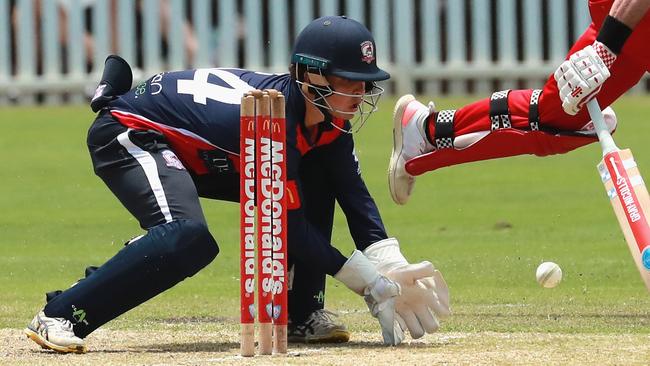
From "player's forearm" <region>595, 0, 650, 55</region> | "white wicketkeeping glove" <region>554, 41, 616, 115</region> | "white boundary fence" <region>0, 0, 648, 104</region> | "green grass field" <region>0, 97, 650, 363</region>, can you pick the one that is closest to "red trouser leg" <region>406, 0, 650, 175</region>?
"player's forearm" <region>595, 0, 650, 55</region>

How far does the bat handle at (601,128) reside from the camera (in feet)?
23.4

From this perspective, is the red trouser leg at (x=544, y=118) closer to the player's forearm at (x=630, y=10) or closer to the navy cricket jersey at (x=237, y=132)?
the player's forearm at (x=630, y=10)

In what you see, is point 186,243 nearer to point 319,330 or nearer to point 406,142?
point 319,330

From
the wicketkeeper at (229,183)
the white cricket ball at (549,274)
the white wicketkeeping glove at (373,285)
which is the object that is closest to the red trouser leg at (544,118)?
the white cricket ball at (549,274)

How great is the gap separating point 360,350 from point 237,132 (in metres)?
1.03

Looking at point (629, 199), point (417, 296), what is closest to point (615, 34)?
point (629, 199)

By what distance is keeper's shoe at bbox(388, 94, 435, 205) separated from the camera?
28.2 feet

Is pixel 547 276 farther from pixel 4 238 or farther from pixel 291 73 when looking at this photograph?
pixel 4 238

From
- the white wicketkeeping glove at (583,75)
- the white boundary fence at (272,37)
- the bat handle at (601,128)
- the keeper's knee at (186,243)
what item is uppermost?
the white wicketkeeping glove at (583,75)

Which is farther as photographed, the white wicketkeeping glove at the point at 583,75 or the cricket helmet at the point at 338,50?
the white wicketkeeping glove at the point at 583,75

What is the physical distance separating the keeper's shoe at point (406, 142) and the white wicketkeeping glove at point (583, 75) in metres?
1.22

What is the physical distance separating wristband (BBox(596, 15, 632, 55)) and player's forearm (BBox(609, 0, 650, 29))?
0.07 feet

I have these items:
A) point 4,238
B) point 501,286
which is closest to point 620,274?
point 501,286

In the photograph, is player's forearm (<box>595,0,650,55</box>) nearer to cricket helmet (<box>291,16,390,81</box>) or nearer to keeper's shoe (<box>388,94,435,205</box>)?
cricket helmet (<box>291,16,390,81</box>)
